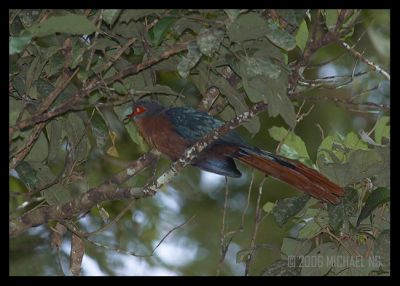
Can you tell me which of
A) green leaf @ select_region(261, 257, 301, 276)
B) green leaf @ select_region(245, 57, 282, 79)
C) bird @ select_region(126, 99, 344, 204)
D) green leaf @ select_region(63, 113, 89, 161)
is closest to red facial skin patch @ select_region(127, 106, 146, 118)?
bird @ select_region(126, 99, 344, 204)

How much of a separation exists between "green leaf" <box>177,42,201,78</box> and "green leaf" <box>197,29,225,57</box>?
3.3 inches

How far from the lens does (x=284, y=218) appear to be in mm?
4129

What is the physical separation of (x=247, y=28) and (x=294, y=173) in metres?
0.97

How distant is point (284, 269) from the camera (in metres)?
4.18

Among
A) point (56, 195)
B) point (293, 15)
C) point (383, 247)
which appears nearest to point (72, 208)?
point (56, 195)

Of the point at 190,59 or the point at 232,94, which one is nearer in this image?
the point at 190,59

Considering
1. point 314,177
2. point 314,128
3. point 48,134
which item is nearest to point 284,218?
point 314,177

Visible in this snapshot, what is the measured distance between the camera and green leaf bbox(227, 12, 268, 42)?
343 centimetres

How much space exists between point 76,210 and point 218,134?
812mm

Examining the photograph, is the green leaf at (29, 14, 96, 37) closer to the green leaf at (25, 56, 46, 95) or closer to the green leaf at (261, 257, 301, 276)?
the green leaf at (25, 56, 46, 95)

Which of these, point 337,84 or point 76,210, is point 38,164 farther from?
point 337,84

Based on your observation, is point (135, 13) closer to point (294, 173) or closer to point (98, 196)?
point (98, 196)

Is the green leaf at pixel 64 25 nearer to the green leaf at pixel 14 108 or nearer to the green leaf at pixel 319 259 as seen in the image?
the green leaf at pixel 14 108
